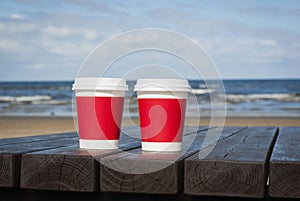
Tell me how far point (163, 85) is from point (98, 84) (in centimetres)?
26

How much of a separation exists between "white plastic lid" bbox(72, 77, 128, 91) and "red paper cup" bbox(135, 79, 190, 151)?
8 centimetres

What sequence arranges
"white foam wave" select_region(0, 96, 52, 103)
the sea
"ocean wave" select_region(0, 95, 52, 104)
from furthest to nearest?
"white foam wave" select_region(0, 96, 52, 103)
"ocean wave" select_region(0, 95, 52, 104)
the sea

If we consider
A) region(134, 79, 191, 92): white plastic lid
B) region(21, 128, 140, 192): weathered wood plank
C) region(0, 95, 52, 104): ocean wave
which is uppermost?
region(134, 79, 191, 92): white plastic lid

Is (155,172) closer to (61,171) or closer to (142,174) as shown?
(142,174)

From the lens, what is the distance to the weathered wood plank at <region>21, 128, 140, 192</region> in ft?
7.39

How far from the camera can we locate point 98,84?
2447mm

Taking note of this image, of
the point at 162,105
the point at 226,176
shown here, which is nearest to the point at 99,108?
the point at 162,105

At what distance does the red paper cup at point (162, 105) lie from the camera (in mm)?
2414

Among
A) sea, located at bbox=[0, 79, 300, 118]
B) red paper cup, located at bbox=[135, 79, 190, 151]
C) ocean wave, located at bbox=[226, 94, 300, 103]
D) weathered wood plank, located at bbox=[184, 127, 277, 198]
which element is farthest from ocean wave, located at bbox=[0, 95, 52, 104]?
weathered wood plank, located at bbox=[184, 127, 277, 198]

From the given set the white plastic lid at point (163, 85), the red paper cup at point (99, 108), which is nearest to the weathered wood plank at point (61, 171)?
the red paper cup at point (99, 108)

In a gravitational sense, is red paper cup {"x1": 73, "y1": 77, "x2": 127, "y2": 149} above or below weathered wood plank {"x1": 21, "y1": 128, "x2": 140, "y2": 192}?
above

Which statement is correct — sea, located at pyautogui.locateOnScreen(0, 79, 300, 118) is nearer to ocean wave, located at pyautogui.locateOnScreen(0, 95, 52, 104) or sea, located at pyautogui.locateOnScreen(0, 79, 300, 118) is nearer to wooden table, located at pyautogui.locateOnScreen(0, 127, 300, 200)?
A: ocean wave, located at pyautogui.locateOnScreen(0, 95, 52, 104)

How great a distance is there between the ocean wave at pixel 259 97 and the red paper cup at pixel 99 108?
20.6 metres

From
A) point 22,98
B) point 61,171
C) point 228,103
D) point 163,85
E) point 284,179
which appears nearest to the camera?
point 284,179
